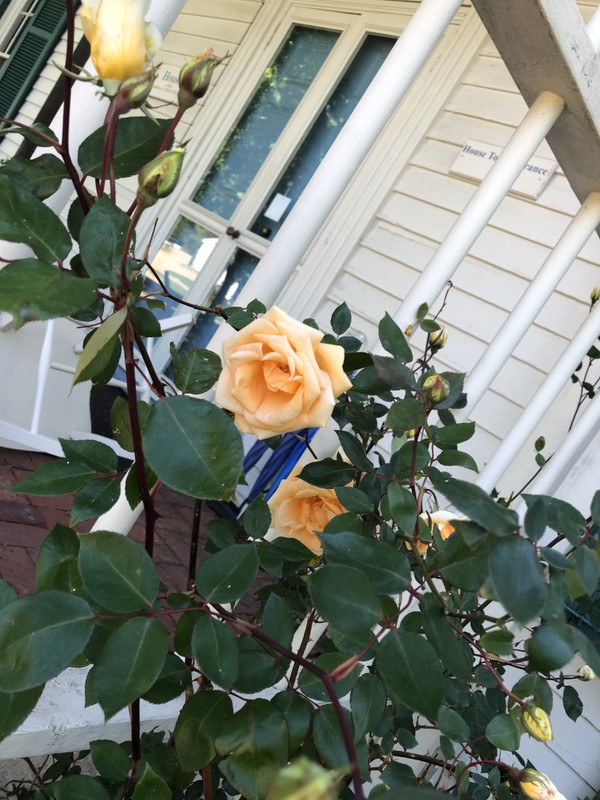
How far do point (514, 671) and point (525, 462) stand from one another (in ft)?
2.63

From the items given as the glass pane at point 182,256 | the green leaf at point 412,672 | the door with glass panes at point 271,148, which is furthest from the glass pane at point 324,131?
the green leaf at point 412,672

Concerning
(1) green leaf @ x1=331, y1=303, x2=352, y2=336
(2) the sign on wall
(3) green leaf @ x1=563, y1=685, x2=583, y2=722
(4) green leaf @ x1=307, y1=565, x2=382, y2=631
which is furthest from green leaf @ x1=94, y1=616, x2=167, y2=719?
(2) the sign on wall

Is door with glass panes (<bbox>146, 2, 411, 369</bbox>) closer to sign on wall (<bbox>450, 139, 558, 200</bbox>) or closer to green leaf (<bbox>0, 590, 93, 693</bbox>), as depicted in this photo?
sign on wall (<bbox>450, 139, 558, 200</bbox>)

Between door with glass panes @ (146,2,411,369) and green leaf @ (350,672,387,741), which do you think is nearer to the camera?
green leaf @ (350,672,387,741)

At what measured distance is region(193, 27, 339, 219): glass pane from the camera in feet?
15.2

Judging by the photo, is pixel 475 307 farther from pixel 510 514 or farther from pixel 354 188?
pixel 510 514

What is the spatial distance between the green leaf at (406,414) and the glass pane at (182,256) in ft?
14.6

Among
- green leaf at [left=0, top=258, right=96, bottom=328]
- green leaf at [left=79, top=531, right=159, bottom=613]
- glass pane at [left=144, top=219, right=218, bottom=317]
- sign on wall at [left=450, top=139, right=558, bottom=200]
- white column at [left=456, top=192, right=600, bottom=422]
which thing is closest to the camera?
green leaf at [left=0, top=258, right=96, bottom=328]

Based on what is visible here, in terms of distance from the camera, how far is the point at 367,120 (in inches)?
39.2

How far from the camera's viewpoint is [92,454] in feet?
2.45

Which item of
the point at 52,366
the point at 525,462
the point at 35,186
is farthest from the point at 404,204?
the point at 35,186

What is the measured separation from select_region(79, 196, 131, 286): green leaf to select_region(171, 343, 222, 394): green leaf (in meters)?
0.24

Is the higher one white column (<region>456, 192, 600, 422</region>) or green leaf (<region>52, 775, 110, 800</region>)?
white column (<region>456, 192, 600, 422</region>)

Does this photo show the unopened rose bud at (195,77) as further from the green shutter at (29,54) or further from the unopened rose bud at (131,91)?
the green shutter at (29,54)
